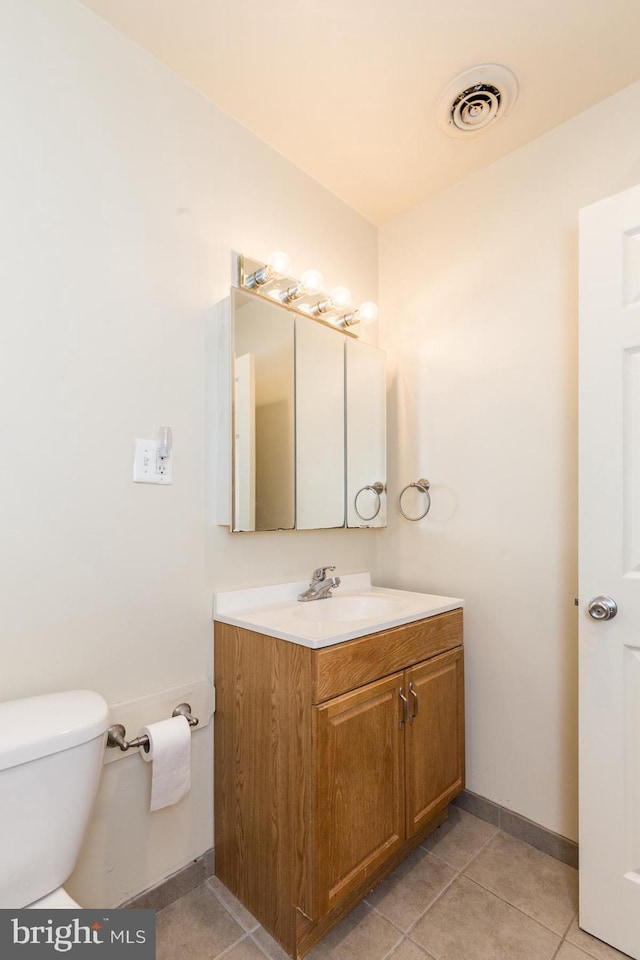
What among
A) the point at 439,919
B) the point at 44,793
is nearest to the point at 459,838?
the point at 439,919

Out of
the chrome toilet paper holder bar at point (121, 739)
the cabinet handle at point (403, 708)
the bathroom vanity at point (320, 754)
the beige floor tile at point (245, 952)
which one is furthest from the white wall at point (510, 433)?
the chrome toilet paper holder bar at point (121, 739)

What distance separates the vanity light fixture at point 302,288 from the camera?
1.73 metres

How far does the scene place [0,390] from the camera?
3.70 feet

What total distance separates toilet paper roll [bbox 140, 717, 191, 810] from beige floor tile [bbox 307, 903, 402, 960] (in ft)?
1.76

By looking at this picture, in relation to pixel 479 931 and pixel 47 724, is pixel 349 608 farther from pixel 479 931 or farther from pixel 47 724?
pixel 47 724

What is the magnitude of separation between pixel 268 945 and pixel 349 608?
962 mm

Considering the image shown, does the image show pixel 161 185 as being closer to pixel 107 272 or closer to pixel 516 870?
pixel 107 272

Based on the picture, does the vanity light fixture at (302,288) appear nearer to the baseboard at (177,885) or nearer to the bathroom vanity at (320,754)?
the bathroom vanity at (320,754)

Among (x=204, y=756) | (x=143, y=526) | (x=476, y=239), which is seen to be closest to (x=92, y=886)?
(x=204, y=756)

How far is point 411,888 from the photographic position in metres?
1.46

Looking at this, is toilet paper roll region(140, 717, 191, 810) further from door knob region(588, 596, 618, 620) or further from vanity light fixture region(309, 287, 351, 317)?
vanity light fixture region(309, 287, 351, 317)

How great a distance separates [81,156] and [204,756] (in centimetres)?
176

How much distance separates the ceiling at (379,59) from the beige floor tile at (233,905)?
249 centimetres

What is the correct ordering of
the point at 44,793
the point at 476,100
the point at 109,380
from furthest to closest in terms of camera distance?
the point at 476,100 → the point at 109,380 → the point at 44,793
